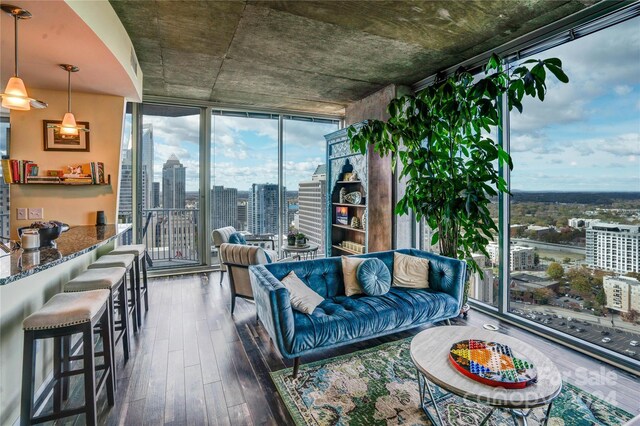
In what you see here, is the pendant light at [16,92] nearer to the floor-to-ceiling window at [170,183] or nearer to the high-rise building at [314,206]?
the floor-to-ceiling window at [170,183]

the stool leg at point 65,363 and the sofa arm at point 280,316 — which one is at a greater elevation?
the sofa arm at point 280,316

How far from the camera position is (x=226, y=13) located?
2.83 m

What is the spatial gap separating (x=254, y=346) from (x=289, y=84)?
3.62 meters

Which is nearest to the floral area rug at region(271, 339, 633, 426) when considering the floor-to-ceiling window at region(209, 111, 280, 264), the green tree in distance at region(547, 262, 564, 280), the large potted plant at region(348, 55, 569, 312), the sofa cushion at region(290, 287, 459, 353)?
the sofa cushion at region(290, 287, 459, 353)

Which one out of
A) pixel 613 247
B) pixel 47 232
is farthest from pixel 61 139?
pixel 613 247

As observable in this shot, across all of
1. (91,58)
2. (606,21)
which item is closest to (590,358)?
(606,21)

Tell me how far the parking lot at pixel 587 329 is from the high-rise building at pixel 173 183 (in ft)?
17.2

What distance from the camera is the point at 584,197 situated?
298 cm

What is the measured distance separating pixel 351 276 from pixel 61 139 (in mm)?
3537

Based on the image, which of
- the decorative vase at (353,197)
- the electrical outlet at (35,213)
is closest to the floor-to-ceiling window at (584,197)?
the decorative vase at (353,197)

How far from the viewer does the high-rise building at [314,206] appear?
6.03 metres

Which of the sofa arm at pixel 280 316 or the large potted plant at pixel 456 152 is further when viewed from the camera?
the large potted plant at pixel 456 152

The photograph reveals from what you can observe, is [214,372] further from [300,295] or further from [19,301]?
[19,301]

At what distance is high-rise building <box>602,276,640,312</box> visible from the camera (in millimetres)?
2590
